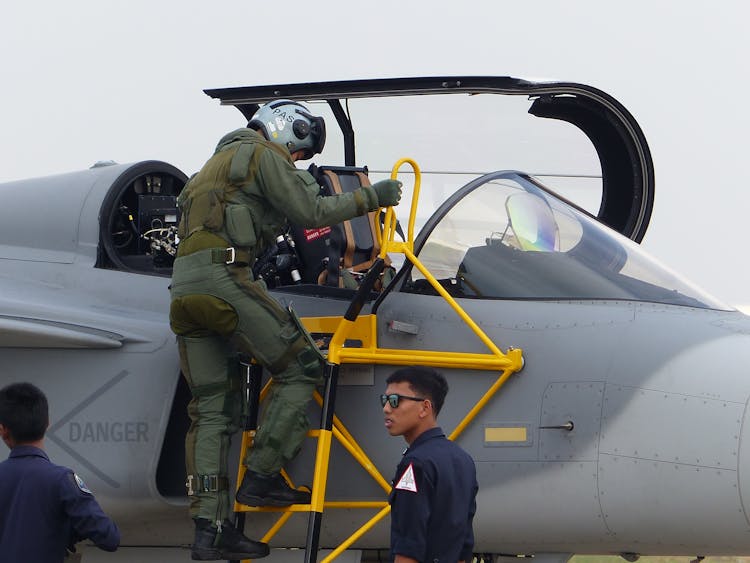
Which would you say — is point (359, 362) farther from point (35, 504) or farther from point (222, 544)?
point (35, 504)

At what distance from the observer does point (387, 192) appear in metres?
5.90

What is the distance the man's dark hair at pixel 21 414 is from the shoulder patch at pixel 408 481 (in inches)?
55.9

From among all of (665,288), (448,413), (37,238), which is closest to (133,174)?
(37,238)

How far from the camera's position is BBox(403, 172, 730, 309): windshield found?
20.0 ft

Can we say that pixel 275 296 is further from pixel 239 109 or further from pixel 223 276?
pixel 239 109

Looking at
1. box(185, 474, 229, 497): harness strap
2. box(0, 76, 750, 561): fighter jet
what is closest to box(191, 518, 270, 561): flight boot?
box(185, 474, 229, 497): harness strap

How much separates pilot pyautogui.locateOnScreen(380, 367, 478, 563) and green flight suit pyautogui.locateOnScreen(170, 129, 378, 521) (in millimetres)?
1448

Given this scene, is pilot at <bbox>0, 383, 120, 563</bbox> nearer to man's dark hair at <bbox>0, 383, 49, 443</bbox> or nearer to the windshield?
man's dark hair at <bbox>0, 383, 49, 443</bbox>

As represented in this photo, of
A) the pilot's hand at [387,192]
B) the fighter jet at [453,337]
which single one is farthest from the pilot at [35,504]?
the pilot's hand at [387,192]

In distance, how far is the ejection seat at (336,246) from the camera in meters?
6.43

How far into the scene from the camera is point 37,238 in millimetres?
7207

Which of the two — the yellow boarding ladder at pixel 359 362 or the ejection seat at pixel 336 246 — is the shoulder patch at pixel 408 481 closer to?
the yellow boarding ladder at pixel 359 362

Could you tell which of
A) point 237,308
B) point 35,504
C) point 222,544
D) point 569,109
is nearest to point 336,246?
point 237,308

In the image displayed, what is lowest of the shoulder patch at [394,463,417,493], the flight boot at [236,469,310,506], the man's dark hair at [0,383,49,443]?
the flight boot at [236,469,310,506]
